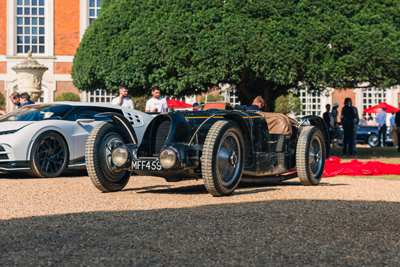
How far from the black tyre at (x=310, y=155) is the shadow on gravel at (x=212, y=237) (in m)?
2.01

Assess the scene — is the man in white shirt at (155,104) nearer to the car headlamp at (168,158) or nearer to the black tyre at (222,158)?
the black tyre at (222,158)

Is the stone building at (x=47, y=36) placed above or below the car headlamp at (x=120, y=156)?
above

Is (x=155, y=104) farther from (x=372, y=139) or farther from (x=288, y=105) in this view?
(x=288, y=105)

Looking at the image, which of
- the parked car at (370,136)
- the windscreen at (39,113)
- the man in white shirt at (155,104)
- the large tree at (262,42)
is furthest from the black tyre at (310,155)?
the parked car at (370,136)

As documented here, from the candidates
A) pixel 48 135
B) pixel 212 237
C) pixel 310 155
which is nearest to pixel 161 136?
pixel 310 155

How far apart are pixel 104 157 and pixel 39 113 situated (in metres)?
3.26

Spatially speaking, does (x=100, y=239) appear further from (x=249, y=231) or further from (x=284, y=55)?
(x=284, y=55)

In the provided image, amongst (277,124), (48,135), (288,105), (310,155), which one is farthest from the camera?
(288,105)

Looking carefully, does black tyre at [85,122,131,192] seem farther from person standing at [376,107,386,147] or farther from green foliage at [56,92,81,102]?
green foliage at [56,92,81,102]

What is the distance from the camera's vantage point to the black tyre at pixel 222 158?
5.93 metres

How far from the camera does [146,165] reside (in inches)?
242

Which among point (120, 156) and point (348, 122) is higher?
point (348, 122)

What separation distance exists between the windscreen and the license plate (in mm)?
3601

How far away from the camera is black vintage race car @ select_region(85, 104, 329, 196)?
6.02 m
